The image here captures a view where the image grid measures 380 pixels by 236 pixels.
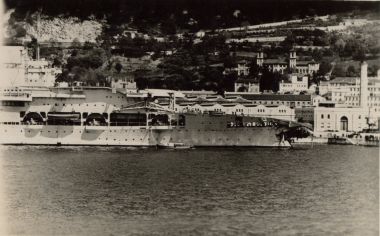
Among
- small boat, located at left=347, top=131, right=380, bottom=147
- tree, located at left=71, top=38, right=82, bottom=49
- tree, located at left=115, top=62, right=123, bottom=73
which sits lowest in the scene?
small boat, located at left=347, top=131, right=380, bottom=147

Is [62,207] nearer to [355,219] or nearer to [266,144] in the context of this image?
[355,219]

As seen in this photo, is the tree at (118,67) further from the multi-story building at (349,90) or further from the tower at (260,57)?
the multi-story building at (349,90)

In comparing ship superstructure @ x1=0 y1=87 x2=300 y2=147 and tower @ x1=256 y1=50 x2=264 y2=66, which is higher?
tower @ x1=256 y1=50 x2=264 y2=66

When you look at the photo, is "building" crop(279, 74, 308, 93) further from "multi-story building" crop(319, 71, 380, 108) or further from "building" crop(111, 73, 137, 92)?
"building" crop(111, 73, 137, 92)

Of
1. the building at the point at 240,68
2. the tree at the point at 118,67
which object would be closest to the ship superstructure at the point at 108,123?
the tree at the point at 118,67

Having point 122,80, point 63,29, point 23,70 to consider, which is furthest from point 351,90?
point 23,70

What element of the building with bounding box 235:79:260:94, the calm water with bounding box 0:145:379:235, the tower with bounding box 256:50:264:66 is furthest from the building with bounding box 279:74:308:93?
the calm water with bounding box 0:145:379:235

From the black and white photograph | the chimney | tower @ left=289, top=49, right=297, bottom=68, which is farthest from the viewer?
tower @ left=289, top=49, right=297, bottom=68

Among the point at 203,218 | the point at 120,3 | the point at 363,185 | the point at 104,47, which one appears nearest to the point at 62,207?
the point at 203,218
